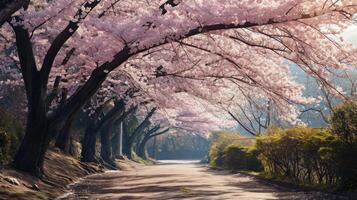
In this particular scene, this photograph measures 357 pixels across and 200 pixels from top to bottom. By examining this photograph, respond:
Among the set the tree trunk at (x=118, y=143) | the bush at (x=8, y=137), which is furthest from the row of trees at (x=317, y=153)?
the tree trunk at (x=118, y=143)

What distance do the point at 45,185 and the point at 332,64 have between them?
8.93 meters

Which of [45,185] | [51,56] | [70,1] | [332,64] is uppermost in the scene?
[70,1]

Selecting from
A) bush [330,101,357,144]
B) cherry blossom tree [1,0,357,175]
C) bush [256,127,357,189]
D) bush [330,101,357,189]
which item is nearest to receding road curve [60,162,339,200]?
bush [330,101,357,189]

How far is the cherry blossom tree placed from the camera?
394 inches

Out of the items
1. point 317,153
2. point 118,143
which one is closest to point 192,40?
point 317,153

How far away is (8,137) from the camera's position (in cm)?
1578

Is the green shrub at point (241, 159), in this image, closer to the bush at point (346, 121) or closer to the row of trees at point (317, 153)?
the row of trees at point (317, 153)

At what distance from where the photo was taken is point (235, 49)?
13.4m

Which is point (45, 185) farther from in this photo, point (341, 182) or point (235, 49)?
point (341, 182)

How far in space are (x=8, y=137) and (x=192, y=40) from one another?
23.0 feet

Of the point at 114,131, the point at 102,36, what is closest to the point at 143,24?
the point at 102,36

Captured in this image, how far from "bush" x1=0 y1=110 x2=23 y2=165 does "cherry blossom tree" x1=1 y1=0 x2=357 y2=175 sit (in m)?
1.33

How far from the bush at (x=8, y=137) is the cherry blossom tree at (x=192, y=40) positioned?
4.36 feet

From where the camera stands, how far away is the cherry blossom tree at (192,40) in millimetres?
10000
